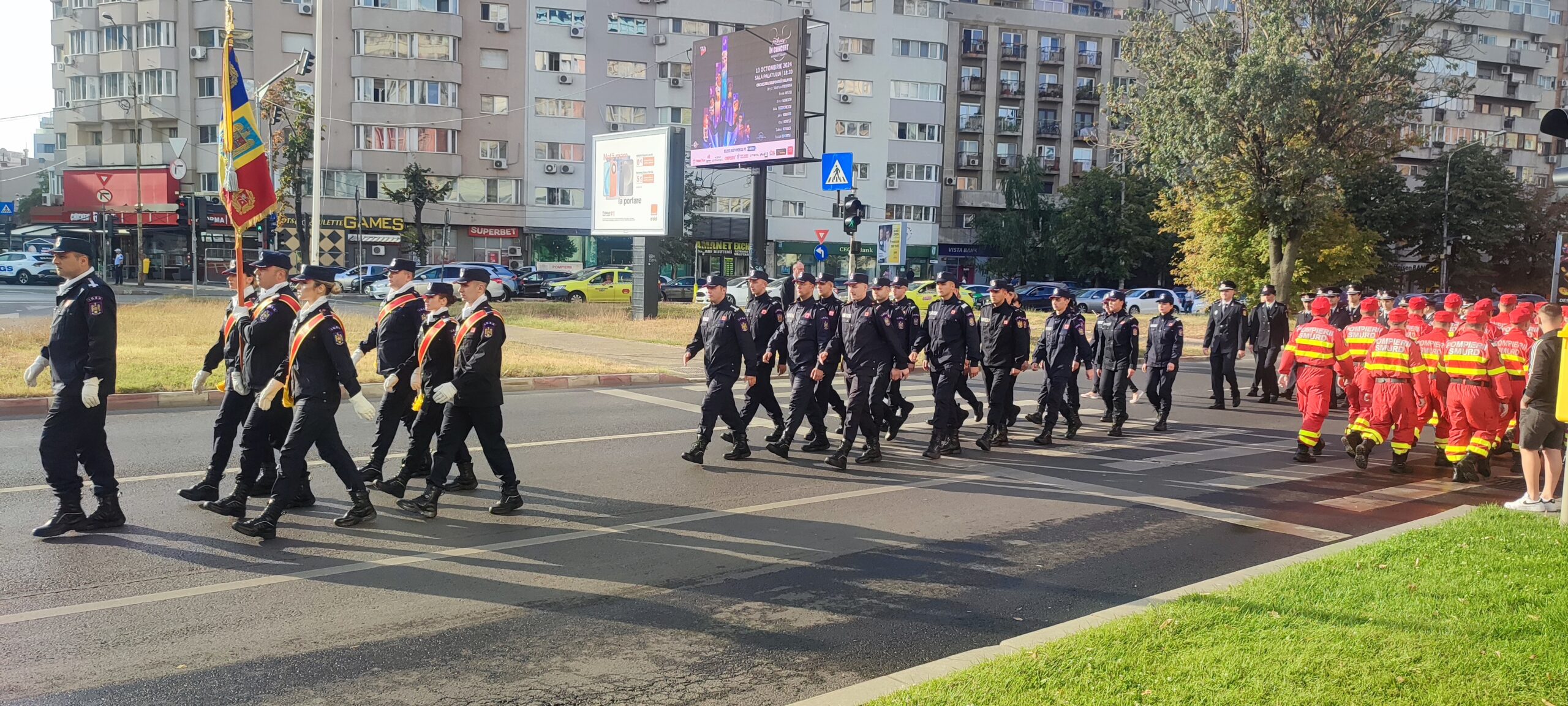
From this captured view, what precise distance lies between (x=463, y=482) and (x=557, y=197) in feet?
174

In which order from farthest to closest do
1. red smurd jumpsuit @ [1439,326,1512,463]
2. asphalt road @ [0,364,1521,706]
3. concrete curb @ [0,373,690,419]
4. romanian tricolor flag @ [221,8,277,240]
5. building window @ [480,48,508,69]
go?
building window @ [480,48,508,69] < romanian tricolor flag @ [221,8,277,240] < concrete curb @ [0,373,690,419] < red smurd jumpsuit @ [1439,326,1512,463] < asphalt road @ [0,364,1521,706]

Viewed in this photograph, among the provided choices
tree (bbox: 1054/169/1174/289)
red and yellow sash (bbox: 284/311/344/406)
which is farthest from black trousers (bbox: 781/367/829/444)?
tree (bbox: 1054/169/1174/289)

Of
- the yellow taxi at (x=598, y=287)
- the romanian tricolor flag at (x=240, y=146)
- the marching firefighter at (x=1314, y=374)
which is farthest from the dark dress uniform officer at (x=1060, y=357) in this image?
the yellow taxi at (x=598, y=287)

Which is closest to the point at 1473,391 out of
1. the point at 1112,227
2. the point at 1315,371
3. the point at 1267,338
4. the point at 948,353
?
the point at 1315,371

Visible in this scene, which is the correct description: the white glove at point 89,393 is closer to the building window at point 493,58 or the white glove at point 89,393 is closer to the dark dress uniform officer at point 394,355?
the dark dress uniform officer at point 394,355

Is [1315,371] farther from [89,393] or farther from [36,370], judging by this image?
[36,370]

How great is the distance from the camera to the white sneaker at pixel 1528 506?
8180 mm

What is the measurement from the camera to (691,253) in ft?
198

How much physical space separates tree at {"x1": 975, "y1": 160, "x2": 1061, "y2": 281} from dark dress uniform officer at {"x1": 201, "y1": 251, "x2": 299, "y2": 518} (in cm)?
5717

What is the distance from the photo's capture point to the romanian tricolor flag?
17.0 meters

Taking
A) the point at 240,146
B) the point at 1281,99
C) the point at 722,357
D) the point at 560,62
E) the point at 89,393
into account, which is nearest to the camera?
the point at 89,393

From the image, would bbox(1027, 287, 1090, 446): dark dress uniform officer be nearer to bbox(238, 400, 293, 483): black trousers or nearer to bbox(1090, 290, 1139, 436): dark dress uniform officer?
bbox(1090, 290, 1139, 436): dark dress uniform officer

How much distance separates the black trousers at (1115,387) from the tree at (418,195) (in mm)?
44870

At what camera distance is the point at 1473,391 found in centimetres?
971
